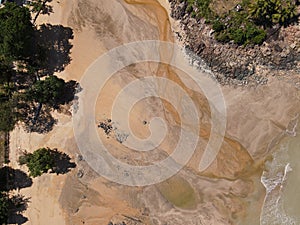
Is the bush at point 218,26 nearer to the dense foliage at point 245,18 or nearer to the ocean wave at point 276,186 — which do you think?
the dense foliage at point 245,18

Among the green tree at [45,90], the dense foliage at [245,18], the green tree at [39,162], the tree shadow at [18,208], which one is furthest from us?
the tree shadow at [18,208]

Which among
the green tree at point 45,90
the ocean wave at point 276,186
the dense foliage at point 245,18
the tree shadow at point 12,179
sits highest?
the dense foliage at point 245,18

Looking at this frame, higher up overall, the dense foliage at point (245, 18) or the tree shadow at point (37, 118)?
the dense foliage at point (245, 18)

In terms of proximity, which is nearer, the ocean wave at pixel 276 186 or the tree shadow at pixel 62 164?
the tree shadow at pixel 62 164

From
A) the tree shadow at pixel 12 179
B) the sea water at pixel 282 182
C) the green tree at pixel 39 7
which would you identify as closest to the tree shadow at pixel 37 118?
the tree shadow at pixel 12 179

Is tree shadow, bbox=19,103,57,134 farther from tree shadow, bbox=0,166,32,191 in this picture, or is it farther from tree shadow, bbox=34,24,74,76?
tree shadow, bbox=0,166,32,191

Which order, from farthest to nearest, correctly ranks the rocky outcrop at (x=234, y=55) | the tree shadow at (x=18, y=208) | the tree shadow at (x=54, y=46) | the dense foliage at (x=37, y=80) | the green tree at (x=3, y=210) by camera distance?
the tree shadow at (x=54, y=46) → the tree shadow at (x=18, y=208) → the rocky outcrop at (x=234, y=55) → the dense foliage at (x=37, y=80) → the green tree at (x=3, y=210)
